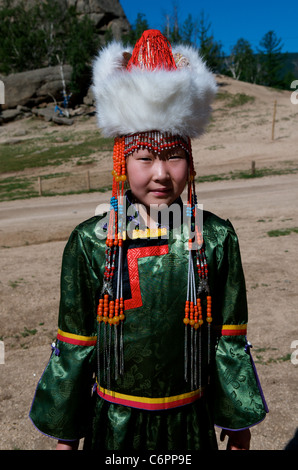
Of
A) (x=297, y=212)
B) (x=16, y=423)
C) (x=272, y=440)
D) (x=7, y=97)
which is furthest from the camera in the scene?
(x=7, y=97)

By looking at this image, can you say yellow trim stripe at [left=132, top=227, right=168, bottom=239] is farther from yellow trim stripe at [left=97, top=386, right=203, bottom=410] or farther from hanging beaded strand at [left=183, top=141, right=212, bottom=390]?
yellow trim stripe at [left=97, top=386, right=203, bottom=410]

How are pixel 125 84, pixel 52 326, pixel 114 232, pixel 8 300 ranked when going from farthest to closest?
pixel 8 300 → pixel 52 326 → pixel 114 232 → pixel 125 84

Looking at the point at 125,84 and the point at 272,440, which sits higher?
the point at 125,84

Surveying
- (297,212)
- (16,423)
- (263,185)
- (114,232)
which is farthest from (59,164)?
(114,232)

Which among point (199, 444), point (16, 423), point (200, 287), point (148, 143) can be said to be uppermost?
point (148, 143)

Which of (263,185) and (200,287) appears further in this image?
(263,185)

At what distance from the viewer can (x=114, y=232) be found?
188 centimetres

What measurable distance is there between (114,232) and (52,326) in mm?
3830

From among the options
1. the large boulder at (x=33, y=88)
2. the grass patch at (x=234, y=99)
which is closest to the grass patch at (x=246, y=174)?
the grass patch at (x=234, y=99)

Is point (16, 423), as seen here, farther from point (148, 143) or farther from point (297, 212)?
point (297, 212)

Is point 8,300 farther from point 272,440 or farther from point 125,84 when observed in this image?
point 125,84

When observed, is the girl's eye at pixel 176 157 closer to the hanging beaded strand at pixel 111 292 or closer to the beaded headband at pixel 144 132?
the beaded headband at pixel 144 132

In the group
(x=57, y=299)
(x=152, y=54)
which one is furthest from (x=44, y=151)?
(x=152, y=54)

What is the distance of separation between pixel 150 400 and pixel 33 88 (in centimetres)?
3885
